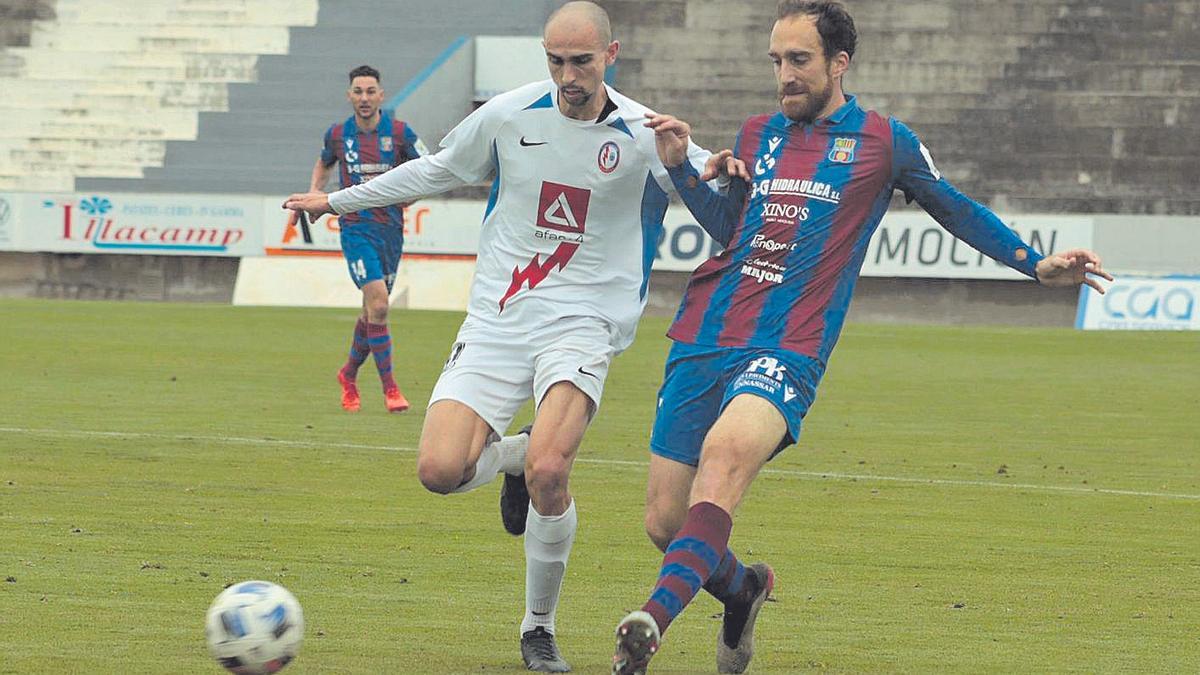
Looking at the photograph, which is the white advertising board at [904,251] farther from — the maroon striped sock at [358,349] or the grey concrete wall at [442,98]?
the maroon striped sock at [358,349]

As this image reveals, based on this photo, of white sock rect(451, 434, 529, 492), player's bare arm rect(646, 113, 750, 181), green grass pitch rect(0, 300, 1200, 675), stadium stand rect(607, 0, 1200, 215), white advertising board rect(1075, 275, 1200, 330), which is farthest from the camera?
stadium stand rect(607, 0, 1200, 215)

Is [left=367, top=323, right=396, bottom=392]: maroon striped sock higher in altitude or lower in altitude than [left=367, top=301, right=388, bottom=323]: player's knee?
lower

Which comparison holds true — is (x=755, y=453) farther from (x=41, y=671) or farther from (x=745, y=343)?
(x=41, y=671)

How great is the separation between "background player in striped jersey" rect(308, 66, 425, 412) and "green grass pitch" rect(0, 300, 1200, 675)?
1.95 ft

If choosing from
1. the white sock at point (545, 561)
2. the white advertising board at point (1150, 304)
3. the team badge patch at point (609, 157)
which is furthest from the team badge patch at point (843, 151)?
the white advertising board at point (1150, 304)

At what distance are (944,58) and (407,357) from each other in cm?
1700

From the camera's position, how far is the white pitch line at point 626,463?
1095 cm

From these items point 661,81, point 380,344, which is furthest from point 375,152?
point 661,81

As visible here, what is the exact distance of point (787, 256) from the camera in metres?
6.00

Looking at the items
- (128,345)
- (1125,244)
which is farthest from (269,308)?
(1125,244)

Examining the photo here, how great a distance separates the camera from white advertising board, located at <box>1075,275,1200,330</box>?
2747 centimetres

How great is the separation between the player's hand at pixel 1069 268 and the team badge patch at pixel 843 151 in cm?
68

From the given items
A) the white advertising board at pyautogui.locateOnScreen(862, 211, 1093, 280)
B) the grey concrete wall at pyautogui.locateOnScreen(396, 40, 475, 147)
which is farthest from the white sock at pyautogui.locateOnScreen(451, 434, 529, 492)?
the grey concrete wall at pyautogui.locateOnScreen(396, 40, 475, 147)

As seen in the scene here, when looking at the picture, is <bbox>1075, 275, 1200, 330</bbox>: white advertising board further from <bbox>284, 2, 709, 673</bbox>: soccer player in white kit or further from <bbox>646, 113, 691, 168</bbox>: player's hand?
<bbox>646, 113, 691, 168</bbox>: player's hand
